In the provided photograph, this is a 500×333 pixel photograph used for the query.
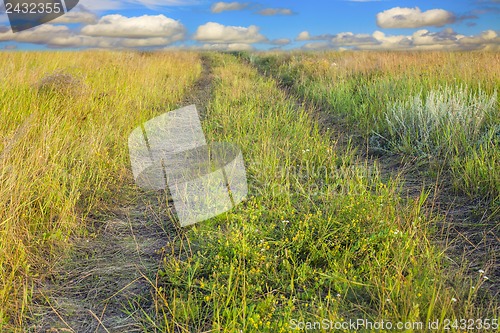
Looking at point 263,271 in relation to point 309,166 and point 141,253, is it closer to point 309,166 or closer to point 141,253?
point 141,253

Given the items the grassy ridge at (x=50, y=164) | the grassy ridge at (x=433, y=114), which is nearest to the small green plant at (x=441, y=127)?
the grassy ridge at (x=433, y=114)

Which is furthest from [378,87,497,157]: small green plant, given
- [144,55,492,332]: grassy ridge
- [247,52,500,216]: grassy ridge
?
[144,55,492,332]: grassy ridge

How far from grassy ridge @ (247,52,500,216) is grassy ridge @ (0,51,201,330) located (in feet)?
10.7

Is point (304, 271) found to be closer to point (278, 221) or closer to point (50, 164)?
point (278, 221)

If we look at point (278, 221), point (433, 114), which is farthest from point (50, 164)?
point (433, 114)

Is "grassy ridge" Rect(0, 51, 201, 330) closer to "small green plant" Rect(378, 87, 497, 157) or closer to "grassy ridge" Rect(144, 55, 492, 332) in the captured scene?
"grassy ridge" Rect(144, 55, 492, 332)

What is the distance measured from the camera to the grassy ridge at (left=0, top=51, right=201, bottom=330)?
9.07 ft

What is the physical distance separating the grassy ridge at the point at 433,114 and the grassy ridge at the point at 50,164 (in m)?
3.27

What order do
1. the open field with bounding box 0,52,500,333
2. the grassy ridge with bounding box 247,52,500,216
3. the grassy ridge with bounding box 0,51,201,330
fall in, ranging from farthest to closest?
the grassy ridge with bounding box 247,52,500,216 < the grassy ridge with bounding box 0,51,201,330 < the open field with bounding box 0,52,500,333

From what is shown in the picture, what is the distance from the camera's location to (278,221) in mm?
3303

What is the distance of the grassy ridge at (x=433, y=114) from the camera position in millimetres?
4059

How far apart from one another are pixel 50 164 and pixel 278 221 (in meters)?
2.02

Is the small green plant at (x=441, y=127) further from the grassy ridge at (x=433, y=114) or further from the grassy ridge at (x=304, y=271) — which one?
the grassy ridge at (x=304, y=271)

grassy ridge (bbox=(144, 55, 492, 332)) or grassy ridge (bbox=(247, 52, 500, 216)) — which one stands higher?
grassy ridge (bbox=(247, 52, 500, 216))
